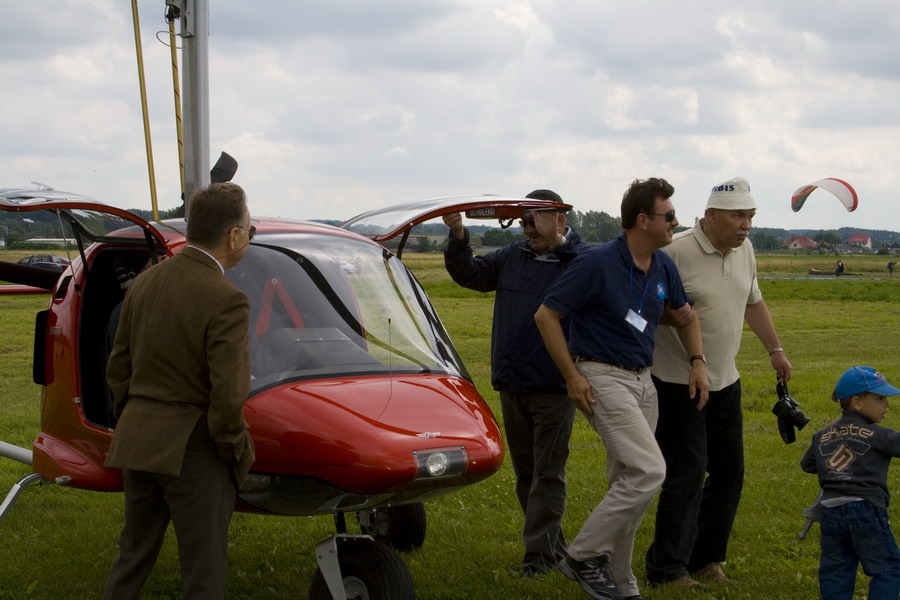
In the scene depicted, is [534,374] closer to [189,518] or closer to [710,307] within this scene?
[710,307]

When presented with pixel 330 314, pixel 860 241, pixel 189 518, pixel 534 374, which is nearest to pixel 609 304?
pixel 534 374

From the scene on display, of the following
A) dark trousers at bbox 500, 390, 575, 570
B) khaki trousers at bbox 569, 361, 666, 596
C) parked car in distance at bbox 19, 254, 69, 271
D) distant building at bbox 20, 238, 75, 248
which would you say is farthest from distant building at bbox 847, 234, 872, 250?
distant building at bbox 20, 238, 75, 248

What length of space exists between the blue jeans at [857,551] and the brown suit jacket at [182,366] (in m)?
2.79

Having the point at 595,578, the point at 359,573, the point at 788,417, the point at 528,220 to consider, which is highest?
the point at 528,220

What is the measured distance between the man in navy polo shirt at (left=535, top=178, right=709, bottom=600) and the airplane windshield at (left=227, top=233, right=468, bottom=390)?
2.00 ft

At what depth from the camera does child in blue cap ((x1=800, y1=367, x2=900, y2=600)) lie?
4715 mm

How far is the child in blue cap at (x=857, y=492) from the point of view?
471 cm

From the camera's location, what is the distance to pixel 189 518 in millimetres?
3852

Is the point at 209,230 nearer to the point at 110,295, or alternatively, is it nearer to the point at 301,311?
the point at 301,311

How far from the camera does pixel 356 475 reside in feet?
13.6

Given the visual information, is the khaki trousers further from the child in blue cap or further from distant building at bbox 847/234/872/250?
distant building at bbox 847/234/872/250

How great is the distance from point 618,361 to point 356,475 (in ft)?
4.98

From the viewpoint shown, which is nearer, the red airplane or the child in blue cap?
the red airplane

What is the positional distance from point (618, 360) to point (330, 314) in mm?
1399
